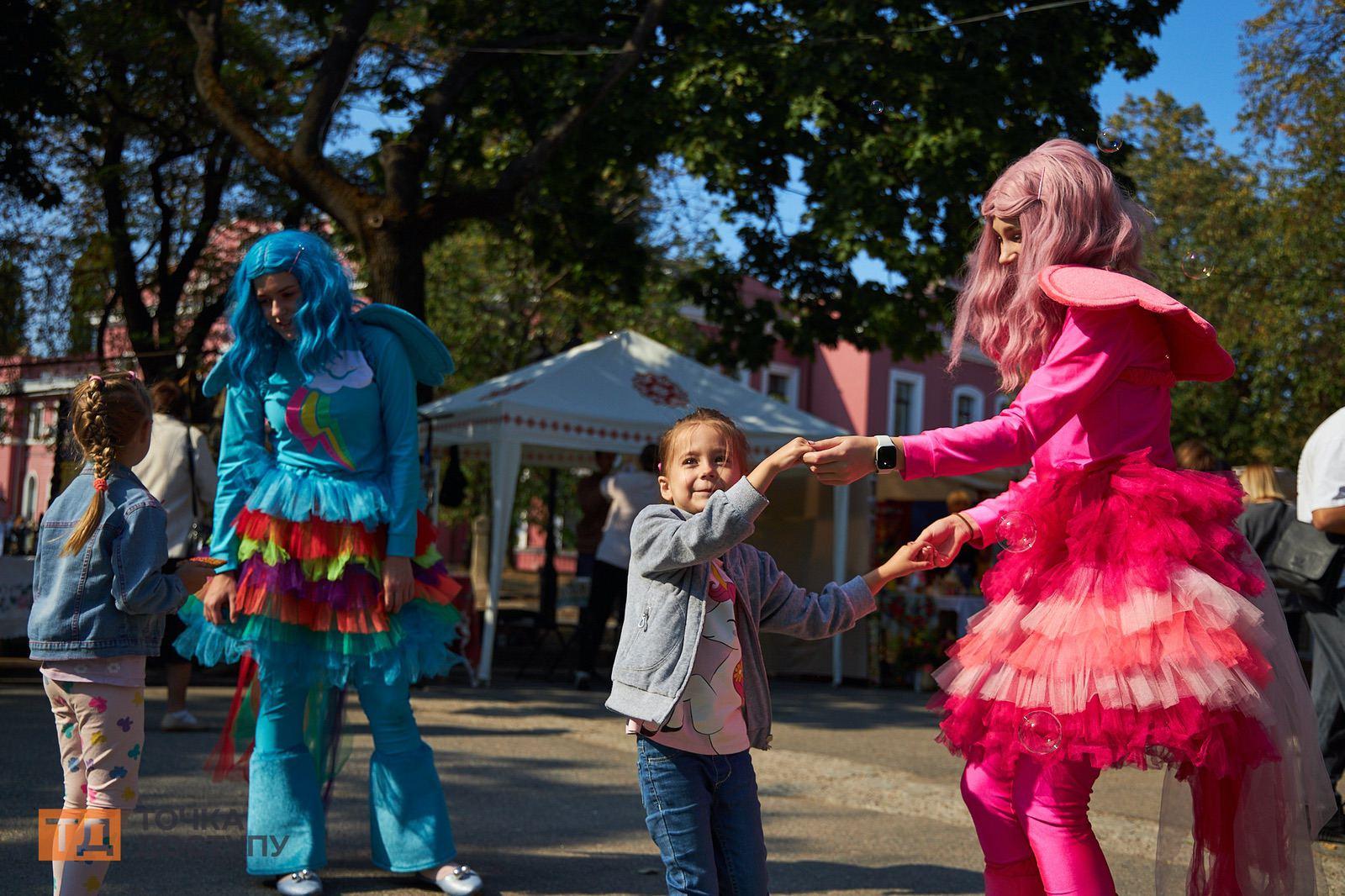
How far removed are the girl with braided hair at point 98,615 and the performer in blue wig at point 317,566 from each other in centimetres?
47

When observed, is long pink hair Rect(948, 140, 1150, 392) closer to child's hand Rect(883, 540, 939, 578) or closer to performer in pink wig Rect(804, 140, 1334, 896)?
performer in pink wig Rect(804, 140, 1334, 896)

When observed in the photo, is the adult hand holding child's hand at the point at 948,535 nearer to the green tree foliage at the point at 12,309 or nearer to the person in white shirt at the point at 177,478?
the person in white shirt at the point at 177,478

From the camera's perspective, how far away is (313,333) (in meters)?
3.67

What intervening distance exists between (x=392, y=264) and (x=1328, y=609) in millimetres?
6743

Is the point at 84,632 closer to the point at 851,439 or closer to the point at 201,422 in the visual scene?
the point at 851,439

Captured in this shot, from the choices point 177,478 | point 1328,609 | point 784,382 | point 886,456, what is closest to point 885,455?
point 886,456

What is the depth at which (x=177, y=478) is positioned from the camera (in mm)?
6379

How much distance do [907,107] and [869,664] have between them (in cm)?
497

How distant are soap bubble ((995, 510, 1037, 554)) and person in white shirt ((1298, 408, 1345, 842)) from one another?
2.39m

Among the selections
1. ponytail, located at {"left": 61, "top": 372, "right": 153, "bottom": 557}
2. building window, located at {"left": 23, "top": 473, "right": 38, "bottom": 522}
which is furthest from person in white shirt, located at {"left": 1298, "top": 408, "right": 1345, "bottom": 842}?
building window, located at {"left": 23, "top": 473, "right": 38, "bottom": 522}

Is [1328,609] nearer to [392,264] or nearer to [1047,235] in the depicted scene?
[1047,235]

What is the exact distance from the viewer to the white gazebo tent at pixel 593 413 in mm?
9375

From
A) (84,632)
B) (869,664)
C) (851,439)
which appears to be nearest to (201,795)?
(84,632)

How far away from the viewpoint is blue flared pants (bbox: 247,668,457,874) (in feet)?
11.6
